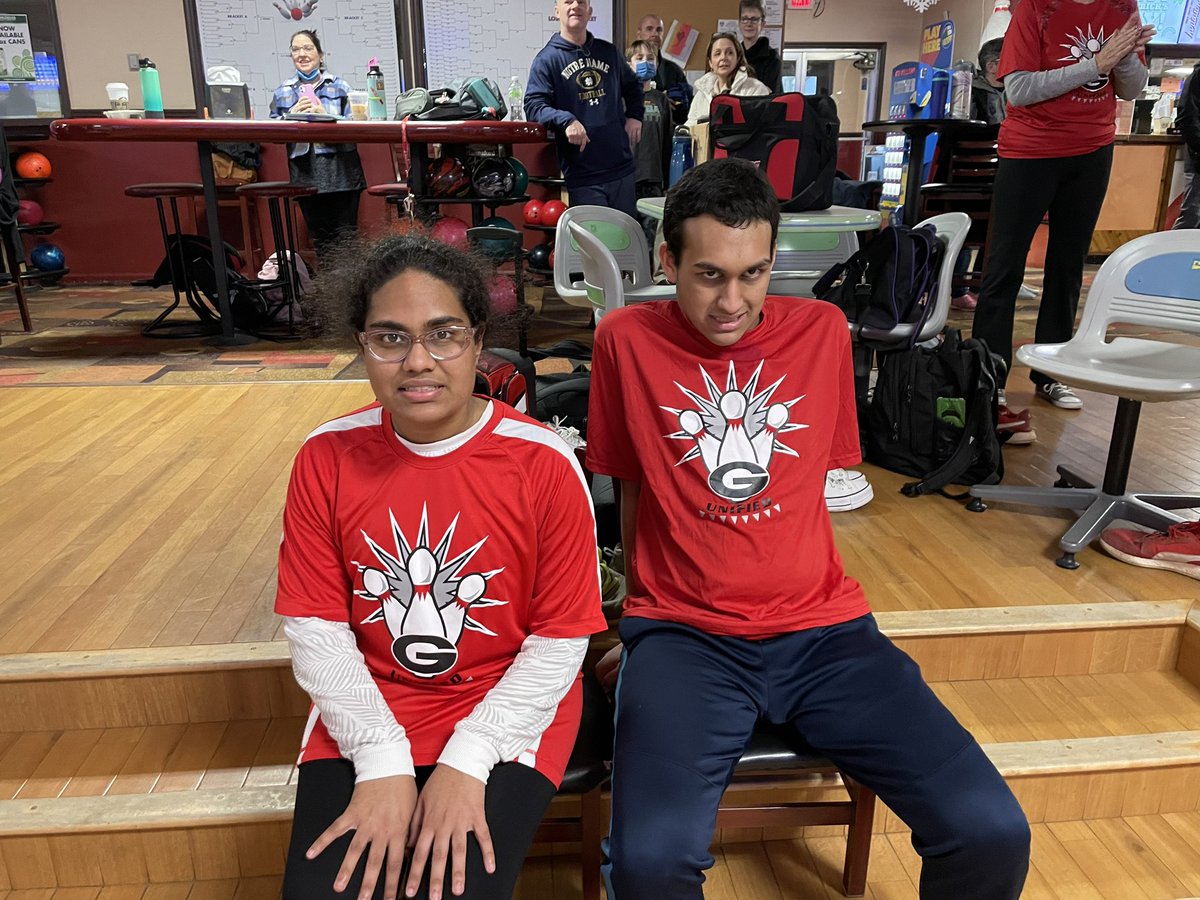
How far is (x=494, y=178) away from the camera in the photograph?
4.33m

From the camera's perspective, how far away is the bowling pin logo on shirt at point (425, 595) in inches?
46.9

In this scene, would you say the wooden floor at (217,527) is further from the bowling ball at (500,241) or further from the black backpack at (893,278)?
the bowling ball at (500,241)

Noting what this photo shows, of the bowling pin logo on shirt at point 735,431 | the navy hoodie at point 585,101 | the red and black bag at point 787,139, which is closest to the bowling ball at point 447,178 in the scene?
the navy hoodie at point 585,101

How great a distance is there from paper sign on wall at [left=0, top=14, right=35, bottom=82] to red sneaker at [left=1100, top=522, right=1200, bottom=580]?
7500 mm

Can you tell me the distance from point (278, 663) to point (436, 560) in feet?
2.30

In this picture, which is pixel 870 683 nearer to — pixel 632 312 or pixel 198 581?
pixel 632 312

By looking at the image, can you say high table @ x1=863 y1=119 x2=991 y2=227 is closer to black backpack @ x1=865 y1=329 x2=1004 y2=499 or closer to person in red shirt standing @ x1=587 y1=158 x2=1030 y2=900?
black backpack @ x1=865 y1=329 x2=1004 y2=499

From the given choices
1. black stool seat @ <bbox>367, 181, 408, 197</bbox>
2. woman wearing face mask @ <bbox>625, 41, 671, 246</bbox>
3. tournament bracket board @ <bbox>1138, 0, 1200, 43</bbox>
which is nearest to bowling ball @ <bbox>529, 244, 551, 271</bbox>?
woman wearing face mask @ <bbox>625, 41, 671, 246</bbox>

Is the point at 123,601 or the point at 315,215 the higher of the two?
the point at 315,215

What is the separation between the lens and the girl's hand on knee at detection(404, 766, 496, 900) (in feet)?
3.35

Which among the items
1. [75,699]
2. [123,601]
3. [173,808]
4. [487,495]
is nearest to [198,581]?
[123,601]

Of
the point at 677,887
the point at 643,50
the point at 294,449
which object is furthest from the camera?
A: the point at 643,50

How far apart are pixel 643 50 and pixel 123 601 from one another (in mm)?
4674

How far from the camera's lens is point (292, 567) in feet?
3.88
